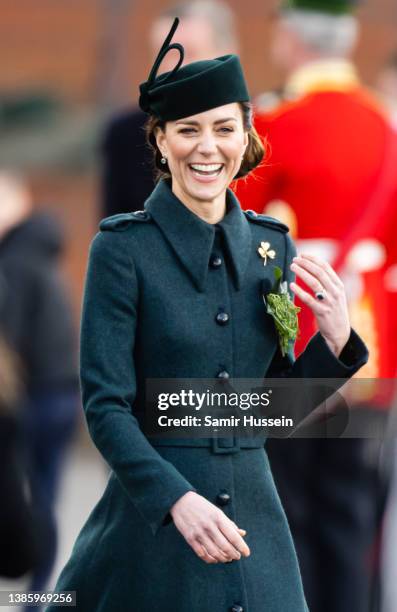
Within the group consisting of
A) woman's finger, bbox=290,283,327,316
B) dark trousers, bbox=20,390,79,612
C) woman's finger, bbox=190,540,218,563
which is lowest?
dark trousers, bbox=20,390,79,612

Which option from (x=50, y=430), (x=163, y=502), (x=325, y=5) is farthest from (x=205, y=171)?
(x=50, y=430)

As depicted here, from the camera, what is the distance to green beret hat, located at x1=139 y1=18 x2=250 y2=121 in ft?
9.64

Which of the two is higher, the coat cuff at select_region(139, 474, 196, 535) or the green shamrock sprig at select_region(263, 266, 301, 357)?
the green shamrock sprig at select_region(263, 266, 301, 357)

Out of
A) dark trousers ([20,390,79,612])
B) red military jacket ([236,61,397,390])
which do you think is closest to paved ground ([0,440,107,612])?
dark trousers ([20,390,79,612])

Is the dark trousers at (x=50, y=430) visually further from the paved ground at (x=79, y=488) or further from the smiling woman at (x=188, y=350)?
the smiling woman at (x=188, y=350)

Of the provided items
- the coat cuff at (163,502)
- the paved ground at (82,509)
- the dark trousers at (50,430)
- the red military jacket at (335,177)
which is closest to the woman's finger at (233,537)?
the coat cuff at (163,502)

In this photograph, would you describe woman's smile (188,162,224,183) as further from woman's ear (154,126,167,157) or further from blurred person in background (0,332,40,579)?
blurred person in background (0,332,40,579)

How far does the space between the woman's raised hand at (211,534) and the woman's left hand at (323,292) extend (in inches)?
13.8

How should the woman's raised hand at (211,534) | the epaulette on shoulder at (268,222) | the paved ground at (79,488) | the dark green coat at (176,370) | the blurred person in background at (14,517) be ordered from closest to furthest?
the woman's raised hand at (211,534) → the dark green coat at (176,370) → the epaulette on shoulder at (268,222) → the blurred person in background at (14,517) → the paved ground at (79,488)

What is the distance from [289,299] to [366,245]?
1.87 metres

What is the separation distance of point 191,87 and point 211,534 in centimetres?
71

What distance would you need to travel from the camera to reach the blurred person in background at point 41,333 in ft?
23.7

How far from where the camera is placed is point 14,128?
1620 cm

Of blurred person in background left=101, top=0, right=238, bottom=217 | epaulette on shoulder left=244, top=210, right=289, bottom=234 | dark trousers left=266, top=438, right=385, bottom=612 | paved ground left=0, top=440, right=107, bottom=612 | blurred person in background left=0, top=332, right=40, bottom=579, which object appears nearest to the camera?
epaulette on shoulder left=244, top=210, right=289, bottom=234
